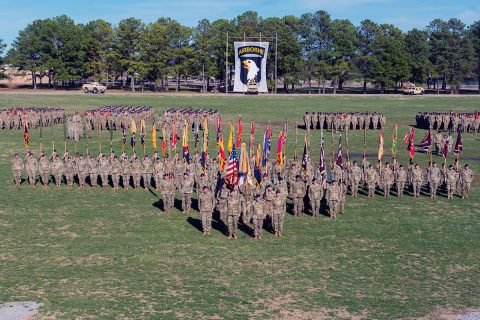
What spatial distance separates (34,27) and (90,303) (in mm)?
95210

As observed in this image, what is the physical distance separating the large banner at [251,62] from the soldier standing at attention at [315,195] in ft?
220

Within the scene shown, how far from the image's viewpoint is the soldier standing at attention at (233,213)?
15836 mm

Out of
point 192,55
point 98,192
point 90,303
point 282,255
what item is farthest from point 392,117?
point 192,55

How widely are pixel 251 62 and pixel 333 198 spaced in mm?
67975

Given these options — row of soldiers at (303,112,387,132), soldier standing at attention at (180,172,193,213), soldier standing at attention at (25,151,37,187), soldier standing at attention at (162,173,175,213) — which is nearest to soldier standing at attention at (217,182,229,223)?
soldier standing at attention at (180,172,193,213)

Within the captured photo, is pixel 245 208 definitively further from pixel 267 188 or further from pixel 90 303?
pixel 90 303

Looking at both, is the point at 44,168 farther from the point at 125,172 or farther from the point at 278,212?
the point at 278,212

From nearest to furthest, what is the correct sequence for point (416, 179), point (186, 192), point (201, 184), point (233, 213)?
point (233, 213) < point (186, 192) < point (201, 184) < point (416, 179)

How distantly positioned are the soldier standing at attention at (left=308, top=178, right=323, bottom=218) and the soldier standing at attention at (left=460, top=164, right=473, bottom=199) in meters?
5.69

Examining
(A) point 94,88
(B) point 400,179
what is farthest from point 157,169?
(A) point 94,88

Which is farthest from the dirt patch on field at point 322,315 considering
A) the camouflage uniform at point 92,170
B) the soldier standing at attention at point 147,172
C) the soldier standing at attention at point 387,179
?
the camouflage uniform at point 92,170

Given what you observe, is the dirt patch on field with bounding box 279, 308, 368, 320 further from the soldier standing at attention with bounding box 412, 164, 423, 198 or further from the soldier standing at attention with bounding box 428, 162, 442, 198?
the soldier standing at attention with bounding box 428, 162, 442, 198

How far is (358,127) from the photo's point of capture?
4059 cm

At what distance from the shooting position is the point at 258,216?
15.8 metres
